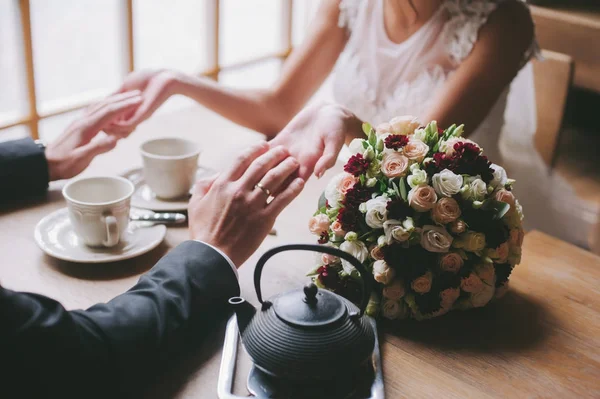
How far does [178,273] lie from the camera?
2.95 feet

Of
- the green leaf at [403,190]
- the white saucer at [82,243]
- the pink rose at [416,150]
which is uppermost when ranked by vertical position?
the pink rose at [416,150]

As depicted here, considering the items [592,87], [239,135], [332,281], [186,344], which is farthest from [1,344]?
[592,87]

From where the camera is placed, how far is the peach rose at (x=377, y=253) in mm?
906

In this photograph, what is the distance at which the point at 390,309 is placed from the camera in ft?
3.07

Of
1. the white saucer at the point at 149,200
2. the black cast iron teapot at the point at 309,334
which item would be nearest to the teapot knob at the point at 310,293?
the black cast iron teapot at the point at 309,334

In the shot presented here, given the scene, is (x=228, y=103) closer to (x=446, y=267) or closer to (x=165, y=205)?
(x=165, y=205)

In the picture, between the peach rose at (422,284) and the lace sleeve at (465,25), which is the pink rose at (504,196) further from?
the lace sleeve at (465,25)

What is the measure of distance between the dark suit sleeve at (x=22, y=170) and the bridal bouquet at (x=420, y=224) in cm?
64

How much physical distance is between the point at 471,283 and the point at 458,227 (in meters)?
0.10

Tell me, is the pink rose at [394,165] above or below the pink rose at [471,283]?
above

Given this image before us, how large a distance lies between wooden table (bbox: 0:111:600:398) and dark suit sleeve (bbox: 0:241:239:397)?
33 millimetres

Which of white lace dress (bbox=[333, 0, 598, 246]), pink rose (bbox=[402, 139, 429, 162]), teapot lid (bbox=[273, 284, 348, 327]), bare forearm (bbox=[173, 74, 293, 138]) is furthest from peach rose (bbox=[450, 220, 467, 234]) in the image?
bare forearm (bbox=[173, 74, 293, 138])

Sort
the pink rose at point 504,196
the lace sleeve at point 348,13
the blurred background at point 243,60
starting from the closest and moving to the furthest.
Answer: the pink rose at point 504,196 → the blurred background at point 243,60 → the lace sleeve at point 348,13

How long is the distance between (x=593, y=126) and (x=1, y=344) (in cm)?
249
